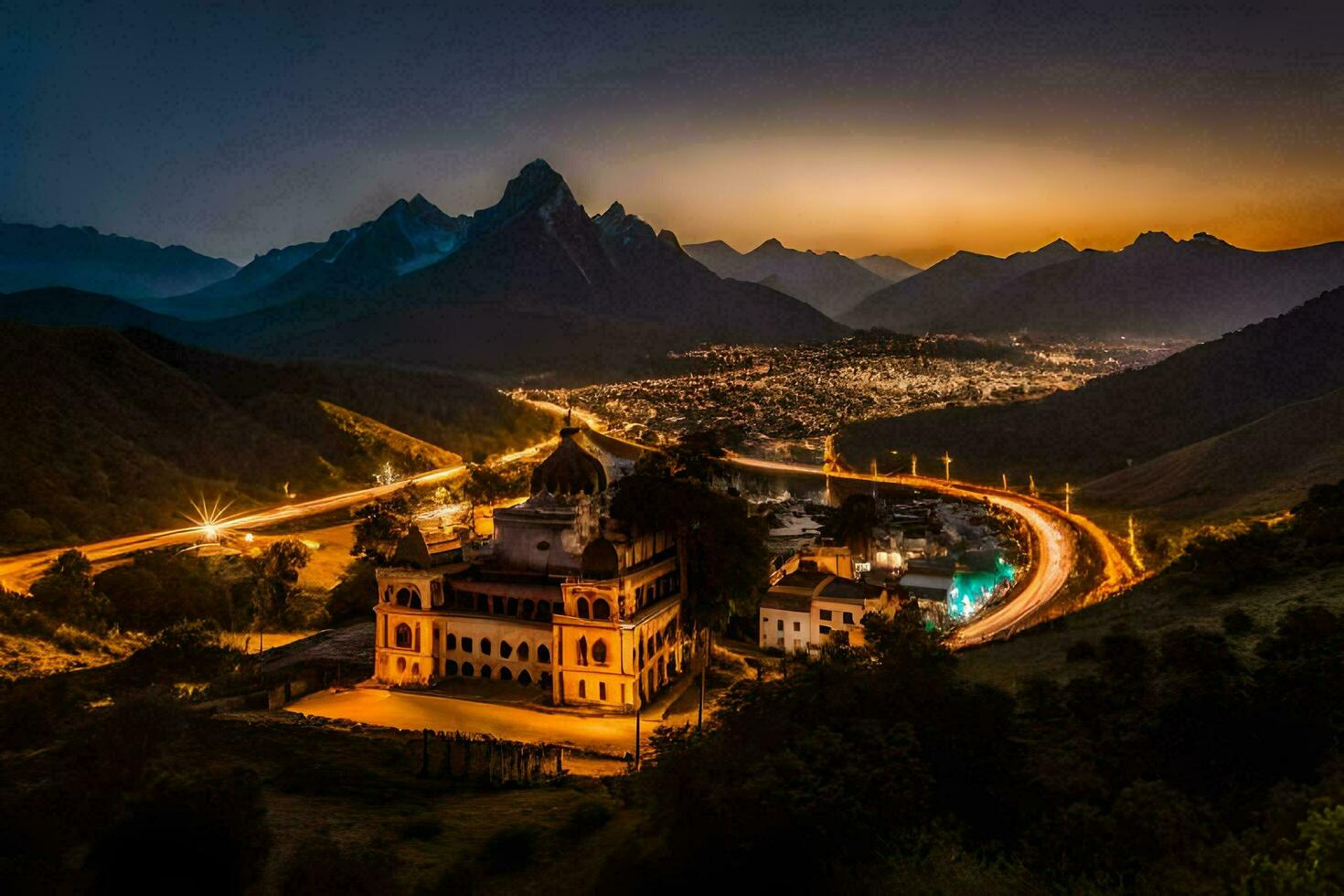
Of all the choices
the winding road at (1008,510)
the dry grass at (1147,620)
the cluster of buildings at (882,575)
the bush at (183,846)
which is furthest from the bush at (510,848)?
the winding road at (1008,510)

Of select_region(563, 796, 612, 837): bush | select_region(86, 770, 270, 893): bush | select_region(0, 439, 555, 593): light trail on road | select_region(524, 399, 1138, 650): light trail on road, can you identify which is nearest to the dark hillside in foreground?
select_region(524, 399, 1138, 650): light trail on road

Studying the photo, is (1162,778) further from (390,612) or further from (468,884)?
(390,612)

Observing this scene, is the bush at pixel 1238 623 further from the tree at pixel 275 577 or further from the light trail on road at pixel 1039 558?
the tree at pixel 275 577

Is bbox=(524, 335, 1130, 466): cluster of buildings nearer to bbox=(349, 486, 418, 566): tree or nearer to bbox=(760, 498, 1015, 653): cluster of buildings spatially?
bbox=(760, 498, 1015, 653): cluster of buildings

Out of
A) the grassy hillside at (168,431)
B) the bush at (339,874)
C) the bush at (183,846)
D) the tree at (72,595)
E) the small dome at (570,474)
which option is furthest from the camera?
the grassy hillside at (168,431)

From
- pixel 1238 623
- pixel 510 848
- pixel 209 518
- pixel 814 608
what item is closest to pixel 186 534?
pixel 209 518

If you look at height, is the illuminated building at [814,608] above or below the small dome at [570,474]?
below

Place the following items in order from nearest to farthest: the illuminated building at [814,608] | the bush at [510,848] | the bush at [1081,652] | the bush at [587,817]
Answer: the bush at [510,848]
the bush at [587,817]
the bush at [1081,652]
the illuminated building at [814,608]
